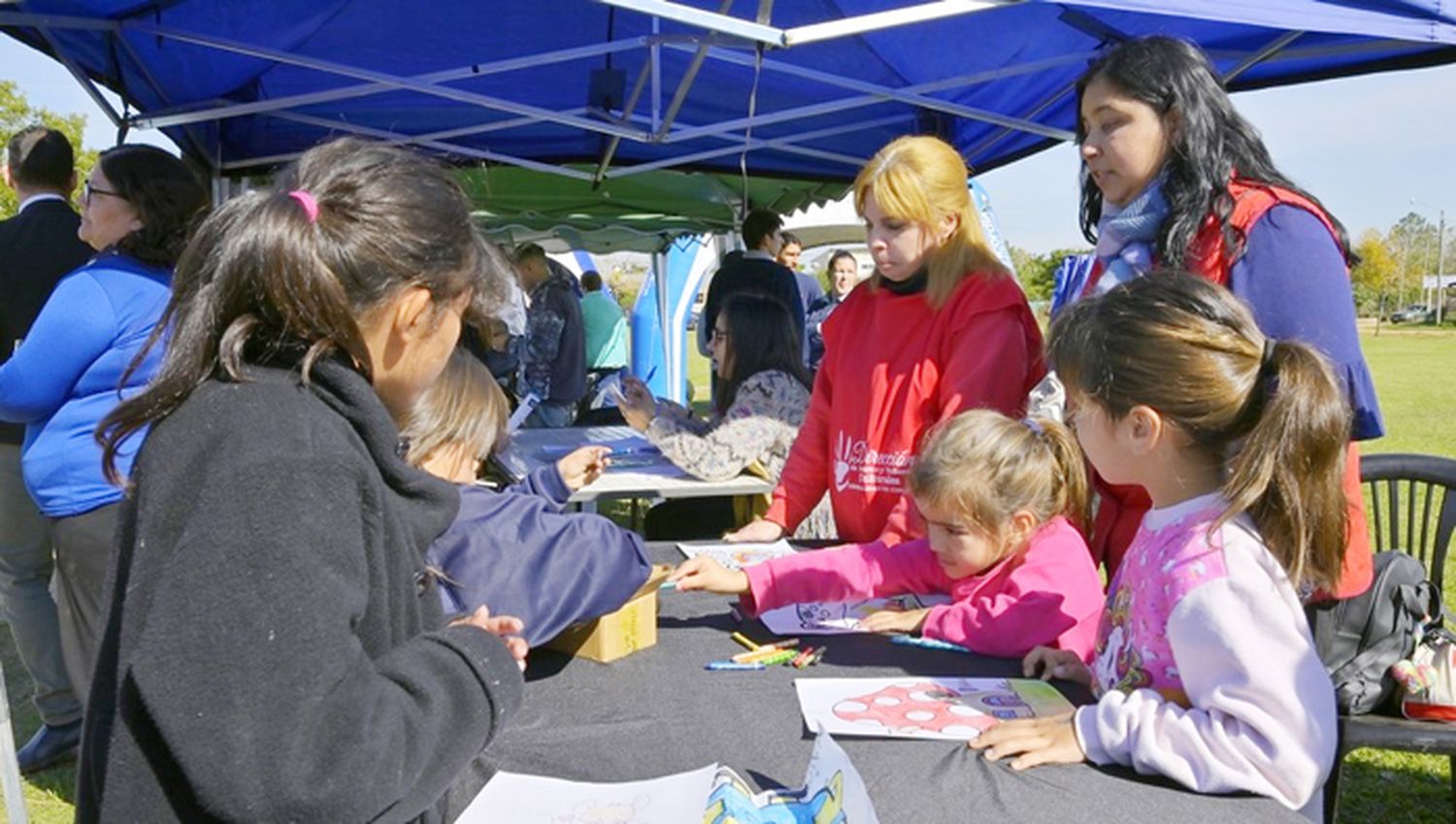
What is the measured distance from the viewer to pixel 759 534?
8.14ft

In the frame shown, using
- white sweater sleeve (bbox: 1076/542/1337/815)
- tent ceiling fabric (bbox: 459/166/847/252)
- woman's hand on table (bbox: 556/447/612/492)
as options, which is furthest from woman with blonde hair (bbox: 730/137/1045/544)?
tent ceiling fabric (bbox: 459/166/847/252)

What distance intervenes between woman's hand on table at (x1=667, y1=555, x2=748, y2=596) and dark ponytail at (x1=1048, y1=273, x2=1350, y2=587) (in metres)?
0.71

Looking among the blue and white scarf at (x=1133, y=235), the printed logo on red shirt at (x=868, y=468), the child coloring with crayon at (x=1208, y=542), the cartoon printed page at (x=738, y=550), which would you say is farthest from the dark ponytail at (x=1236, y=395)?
the cartoon printed page at (x=738, y=550)

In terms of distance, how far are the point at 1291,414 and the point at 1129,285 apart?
0.95 feet

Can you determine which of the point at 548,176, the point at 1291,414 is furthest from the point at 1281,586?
the point at 548,176

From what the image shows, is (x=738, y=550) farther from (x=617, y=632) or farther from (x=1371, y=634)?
(x=1371, y=634)

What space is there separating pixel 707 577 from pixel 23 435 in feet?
7.51

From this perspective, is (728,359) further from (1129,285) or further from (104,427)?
(104,427)

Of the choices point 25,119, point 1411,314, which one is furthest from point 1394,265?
point 25,119

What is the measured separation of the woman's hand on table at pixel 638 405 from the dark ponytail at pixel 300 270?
2.87 meters

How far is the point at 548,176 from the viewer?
686cm

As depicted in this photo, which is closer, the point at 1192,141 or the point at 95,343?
the point at 1192,141

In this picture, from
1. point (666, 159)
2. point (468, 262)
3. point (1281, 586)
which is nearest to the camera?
point (468, 262)

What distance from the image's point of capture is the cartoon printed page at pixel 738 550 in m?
2.27
